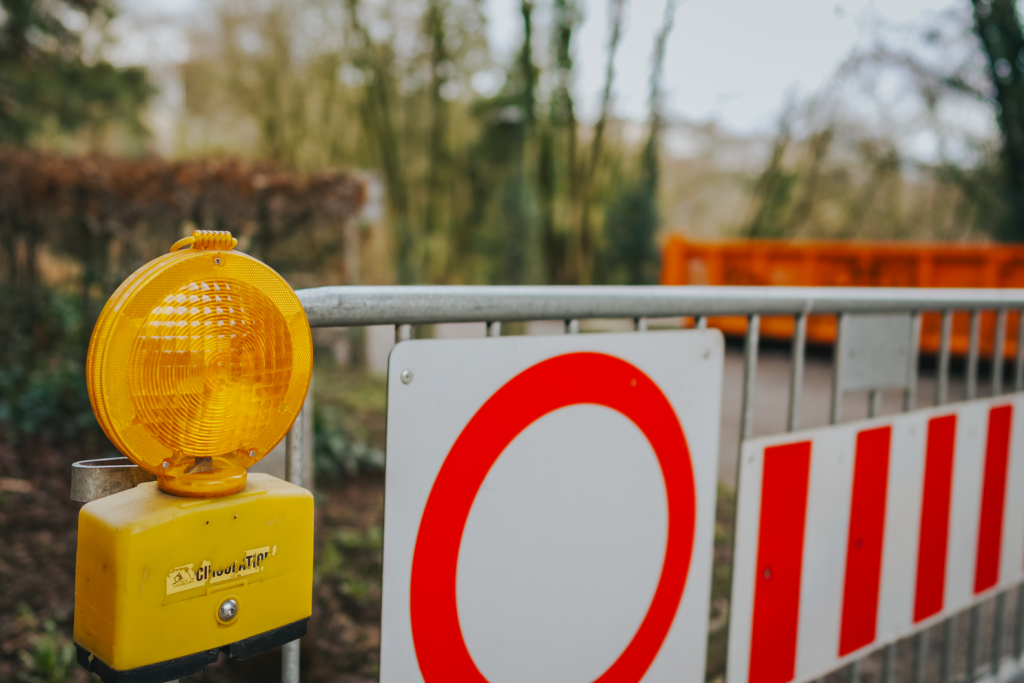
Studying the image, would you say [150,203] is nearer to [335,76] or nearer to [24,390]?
[24,390]

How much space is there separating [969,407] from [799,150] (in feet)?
60.2

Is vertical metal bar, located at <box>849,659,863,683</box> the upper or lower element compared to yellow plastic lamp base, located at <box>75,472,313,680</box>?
lower

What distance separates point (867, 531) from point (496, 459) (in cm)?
117

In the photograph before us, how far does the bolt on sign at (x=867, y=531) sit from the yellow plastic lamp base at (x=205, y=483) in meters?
1.12

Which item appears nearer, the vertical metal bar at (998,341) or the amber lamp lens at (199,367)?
the amber lamp lens at (199,367)

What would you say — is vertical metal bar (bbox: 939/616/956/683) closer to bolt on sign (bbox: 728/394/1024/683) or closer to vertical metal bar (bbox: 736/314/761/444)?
bolt on sign (bbox: 728/394/1024/683)

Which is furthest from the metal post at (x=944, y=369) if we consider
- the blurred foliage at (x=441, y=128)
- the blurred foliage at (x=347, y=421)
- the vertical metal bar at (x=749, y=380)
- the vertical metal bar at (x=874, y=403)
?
the blurred foliage at (x=441, y=128)

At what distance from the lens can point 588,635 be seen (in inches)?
61.1

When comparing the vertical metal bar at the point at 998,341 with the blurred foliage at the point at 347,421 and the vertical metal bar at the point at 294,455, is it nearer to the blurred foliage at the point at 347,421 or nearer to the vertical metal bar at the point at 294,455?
the vertical metal bar at the point at 294,455

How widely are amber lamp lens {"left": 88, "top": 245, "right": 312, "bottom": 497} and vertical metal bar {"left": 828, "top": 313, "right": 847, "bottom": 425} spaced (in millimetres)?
1430

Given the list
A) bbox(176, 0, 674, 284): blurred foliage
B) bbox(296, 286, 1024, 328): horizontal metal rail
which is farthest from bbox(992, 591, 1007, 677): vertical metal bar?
bbox(176, 0, 674, 284): blurred foliage

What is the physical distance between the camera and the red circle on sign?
1.33 m

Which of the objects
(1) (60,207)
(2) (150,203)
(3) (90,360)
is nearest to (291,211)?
(2) (150,203)

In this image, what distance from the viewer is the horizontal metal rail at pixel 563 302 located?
123 centimetres
